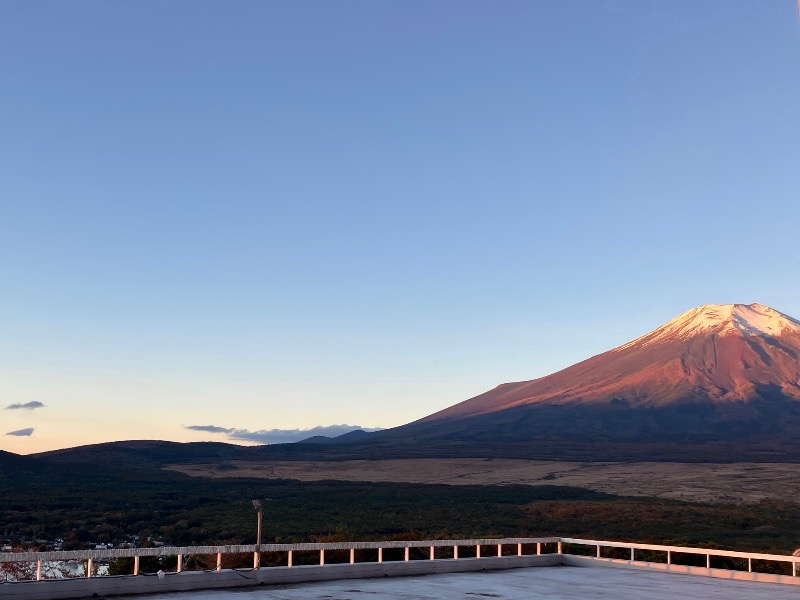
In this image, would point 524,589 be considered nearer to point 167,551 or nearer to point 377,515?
point 167,551

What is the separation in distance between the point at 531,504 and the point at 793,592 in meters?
70.6

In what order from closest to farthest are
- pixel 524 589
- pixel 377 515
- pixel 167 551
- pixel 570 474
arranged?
pixel 167 551 → pixel 524 589 → pixel 377 515 → pixel 570 474

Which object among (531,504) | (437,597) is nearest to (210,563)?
(437,597)

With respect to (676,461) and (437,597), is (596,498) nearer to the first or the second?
(676,461)

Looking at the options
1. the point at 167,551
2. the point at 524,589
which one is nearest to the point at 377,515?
the point at 524,589

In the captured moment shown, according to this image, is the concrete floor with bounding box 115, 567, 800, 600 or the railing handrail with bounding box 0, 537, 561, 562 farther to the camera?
the concrete floor with bounding box 115, 567, 800, 600

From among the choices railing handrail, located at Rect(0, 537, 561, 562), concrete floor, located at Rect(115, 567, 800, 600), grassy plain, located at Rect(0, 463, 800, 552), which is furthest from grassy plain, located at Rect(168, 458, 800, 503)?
railing handrail, located at Rect(0, 537, 561, 562)

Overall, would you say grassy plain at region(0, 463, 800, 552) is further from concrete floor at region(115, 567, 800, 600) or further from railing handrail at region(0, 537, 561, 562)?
concrete floor at region(115, 567, 800, 600)

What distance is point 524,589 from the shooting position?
19.8 meters

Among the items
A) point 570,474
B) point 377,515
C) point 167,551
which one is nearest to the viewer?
point 167,551

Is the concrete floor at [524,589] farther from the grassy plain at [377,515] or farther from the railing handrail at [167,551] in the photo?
the grassy plain at [377,515]

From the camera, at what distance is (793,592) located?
1967cm

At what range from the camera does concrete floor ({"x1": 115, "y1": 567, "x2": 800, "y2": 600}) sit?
18188 millimetres

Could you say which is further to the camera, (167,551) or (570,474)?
(570,474)
